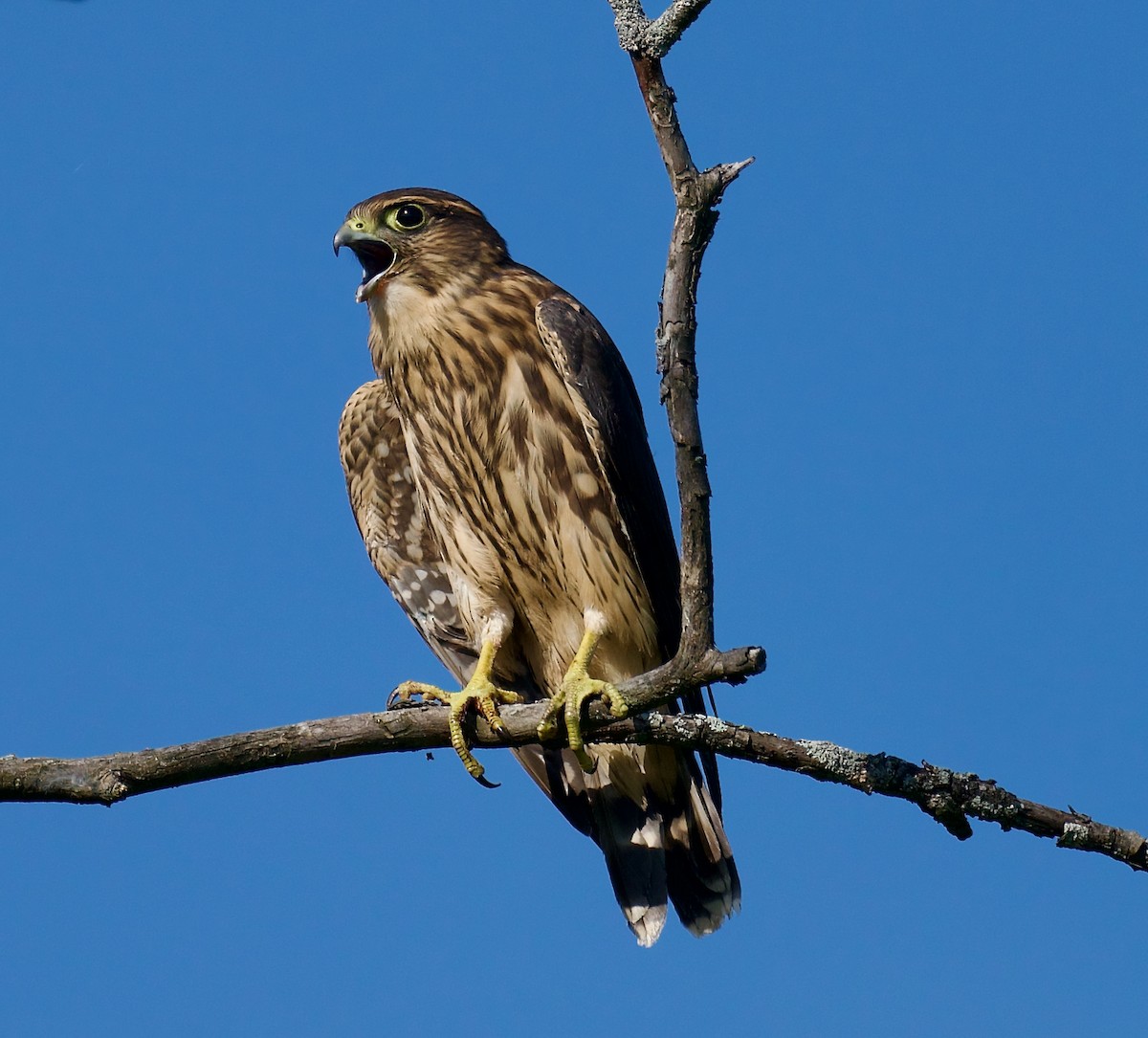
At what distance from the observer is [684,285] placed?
2.69m

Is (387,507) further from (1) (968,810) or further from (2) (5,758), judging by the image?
(1) (968,810)

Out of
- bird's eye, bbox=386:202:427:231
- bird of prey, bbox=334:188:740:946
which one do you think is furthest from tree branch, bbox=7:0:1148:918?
bird's eye, bbox=386:202:427:231

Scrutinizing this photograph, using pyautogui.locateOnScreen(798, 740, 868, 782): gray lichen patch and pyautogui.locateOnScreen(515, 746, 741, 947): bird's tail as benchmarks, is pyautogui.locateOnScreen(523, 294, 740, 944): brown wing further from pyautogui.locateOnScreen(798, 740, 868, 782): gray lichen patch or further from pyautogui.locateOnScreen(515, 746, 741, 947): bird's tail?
pyautogui.locateOnScreen(798, 740, 868, 782): gray lichen patch

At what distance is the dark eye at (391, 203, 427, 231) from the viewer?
4.35 m

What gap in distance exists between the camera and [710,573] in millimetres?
2896

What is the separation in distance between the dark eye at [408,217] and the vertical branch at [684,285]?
5.99 feet

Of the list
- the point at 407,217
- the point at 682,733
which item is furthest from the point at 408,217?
the point at 682,733

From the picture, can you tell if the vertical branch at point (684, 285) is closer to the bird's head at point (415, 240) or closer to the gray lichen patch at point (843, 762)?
the gray lichen patch at point (843, 762)

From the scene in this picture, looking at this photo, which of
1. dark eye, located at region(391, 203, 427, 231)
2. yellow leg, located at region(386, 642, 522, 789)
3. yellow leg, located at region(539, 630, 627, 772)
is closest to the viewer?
yellow leg, located at region(539, 630, 627, 772)

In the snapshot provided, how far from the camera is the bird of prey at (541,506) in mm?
4008

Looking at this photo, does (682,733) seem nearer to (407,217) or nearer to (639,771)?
(639,771)

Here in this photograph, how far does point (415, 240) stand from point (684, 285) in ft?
6.06

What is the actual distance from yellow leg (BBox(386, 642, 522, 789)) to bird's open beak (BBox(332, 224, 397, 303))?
3.98 ft

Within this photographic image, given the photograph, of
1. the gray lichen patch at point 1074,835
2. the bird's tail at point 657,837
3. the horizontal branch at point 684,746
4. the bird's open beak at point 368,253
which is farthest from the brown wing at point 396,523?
the gray lichen patch at point 1074,835
